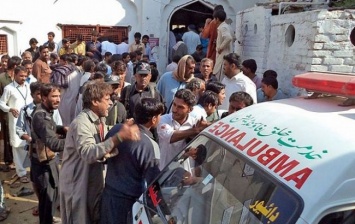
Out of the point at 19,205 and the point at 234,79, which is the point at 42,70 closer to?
the point at 19,205

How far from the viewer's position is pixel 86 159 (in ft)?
8.86

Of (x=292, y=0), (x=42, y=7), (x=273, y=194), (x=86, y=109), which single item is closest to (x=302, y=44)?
(x=292, y=0)

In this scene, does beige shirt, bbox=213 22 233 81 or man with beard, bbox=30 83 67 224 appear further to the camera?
beige shirt, bbox=213 22 233 81

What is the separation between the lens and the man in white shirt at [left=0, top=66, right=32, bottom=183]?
4.91m

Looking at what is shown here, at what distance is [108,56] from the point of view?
7762mm

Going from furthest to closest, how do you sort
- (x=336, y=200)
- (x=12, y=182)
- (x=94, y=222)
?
(x=12, y=182), (x=94, y=222), (x=336, y=200)

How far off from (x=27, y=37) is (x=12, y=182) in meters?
6.54

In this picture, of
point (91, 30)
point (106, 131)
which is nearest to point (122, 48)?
point (91, 30)

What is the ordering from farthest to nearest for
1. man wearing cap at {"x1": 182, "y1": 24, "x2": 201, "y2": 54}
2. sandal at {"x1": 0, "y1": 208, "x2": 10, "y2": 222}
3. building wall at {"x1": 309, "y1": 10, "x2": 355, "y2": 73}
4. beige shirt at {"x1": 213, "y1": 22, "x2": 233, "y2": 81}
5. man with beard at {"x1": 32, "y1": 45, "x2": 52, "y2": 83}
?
man wearing cap at {"x1": 182, "y1": 24, "x2": 201, "y2": 54} < beige shirt at {"x1": 213, "y1": 22, "x2": 233, "y2": 81} < man with beard at {"x1": 32, "y1": 45, "x2": 52, "y2": 83} < building wall at {"x1": 309, "y1": 10, "x2": 355, "y2": 73} < sandal at {"x1": 0, "y1": 208, "x2": 10, "y2": 222}

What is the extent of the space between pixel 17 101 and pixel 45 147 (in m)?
1.80

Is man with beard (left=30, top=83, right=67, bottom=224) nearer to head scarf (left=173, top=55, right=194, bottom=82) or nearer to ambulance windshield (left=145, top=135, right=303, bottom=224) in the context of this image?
ambulance windshield (left=145, top=135, right=303, bottom=224)

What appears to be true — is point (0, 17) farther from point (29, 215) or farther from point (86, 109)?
point (86, 109)

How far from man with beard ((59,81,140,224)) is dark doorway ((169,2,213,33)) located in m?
9.75

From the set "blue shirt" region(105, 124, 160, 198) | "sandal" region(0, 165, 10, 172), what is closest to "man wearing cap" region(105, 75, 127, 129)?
"blue shirt" region(105, 124, 160, 198)
